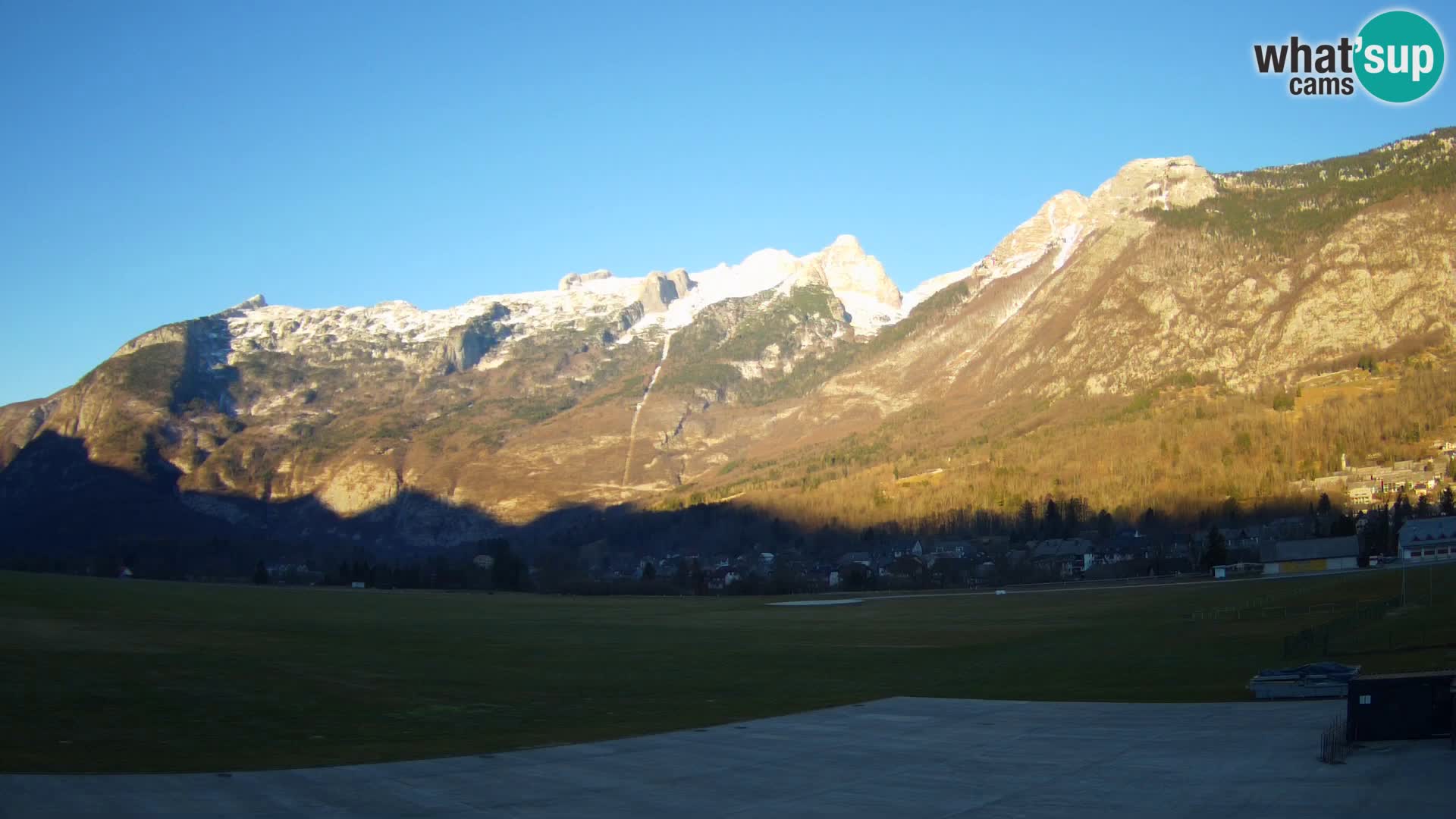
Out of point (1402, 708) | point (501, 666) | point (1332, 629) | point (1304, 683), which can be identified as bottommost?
point (501, 666)

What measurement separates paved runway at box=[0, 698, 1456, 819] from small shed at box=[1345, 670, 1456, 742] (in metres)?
0.51

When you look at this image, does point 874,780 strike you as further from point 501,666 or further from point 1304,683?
point 501,666

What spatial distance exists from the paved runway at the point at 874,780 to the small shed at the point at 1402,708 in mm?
514

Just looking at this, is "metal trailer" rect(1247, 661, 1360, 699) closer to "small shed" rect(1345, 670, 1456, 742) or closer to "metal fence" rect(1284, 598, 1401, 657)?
"metal fence" rect(1284, 598, 1401, 657)

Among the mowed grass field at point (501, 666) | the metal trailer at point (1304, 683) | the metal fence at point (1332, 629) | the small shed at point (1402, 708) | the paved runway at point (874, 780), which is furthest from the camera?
the metal fence at point (1332, 629)

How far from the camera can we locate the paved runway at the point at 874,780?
24.4 meters

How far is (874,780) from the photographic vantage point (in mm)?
28859

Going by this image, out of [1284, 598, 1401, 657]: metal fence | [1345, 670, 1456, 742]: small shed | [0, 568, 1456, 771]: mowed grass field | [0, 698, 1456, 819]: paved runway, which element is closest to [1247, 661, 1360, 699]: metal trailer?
[0, 568, 1456, 771]: mowed grass field

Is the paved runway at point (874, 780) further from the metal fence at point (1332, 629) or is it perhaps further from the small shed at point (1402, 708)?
the metal fence at point (1332, 629)

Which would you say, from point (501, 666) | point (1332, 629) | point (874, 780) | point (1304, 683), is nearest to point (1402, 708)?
point (1304, 683)

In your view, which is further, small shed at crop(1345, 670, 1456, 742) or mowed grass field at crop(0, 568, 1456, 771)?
mowed grass field at crop(0, 568, 1456, 771)

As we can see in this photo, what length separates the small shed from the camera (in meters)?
28.5

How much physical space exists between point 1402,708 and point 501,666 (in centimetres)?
4212

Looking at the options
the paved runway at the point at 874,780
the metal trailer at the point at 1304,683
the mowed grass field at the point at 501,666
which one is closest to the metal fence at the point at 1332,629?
the mowed grass field at the point at 501,666
